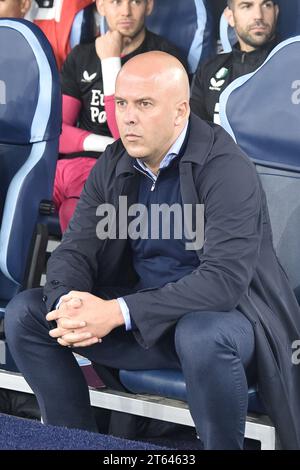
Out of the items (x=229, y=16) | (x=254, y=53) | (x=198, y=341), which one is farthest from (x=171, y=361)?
(x=229, y=16)

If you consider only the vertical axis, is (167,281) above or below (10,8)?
below

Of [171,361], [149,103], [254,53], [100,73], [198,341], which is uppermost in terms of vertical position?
[149,103]

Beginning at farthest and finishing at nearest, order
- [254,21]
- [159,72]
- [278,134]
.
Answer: [254,21] → [278,134] → [159,72]

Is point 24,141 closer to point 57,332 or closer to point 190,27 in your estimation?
point 57,332

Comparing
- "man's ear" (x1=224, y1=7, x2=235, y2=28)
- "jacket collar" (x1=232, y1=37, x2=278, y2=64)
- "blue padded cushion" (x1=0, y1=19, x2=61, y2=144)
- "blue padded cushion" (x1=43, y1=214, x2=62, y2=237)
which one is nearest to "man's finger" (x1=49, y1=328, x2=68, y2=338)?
"blue padded cushion" (x1=0, y1=19, x2=61, y2=144)

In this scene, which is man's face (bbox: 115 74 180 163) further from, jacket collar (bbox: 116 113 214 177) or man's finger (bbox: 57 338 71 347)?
man's finger (bbox: 57 338 71 347)

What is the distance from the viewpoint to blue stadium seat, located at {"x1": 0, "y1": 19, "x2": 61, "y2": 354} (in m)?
2.80

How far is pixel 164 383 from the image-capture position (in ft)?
7.47

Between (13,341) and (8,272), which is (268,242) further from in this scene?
(8,272)

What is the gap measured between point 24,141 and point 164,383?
86cm

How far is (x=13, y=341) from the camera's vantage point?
235cm

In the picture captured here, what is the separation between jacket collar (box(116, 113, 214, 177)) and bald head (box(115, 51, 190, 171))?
0.04 m

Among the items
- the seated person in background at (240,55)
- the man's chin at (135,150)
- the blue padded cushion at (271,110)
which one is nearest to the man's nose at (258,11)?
the seated person in background at (240,55)

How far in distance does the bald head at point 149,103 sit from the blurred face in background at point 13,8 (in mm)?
1749
